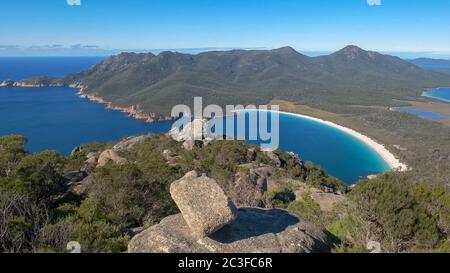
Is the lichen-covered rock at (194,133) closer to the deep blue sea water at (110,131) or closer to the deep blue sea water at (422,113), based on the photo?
the deep blue sea water at (110,131)

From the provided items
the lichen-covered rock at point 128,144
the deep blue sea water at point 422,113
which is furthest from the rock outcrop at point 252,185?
the deep blue sea water at point 422,113

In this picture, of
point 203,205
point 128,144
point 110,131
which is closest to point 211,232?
point 203,205

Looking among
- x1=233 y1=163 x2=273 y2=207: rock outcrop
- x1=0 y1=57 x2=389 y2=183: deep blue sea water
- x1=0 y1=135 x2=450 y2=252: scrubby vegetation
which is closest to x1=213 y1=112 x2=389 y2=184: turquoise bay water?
x1=0 y1=57 x2=389 y2=183: deep blue sea water

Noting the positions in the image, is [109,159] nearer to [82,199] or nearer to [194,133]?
[82,199]
